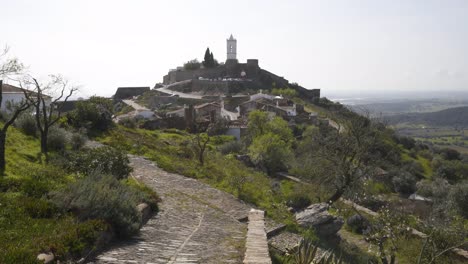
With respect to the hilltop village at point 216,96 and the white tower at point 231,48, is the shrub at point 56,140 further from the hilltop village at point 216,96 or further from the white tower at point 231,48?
the white tower at point 231,48

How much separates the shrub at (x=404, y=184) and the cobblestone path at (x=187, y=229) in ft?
90.7

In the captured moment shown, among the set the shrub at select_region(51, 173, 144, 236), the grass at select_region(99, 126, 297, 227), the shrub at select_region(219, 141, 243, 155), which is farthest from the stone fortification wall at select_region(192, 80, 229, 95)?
the shrub at select_region(51, 173, 144, 236)

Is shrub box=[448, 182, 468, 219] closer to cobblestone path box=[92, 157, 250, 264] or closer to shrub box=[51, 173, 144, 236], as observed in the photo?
cobblestone path box=[92, 157, 250, 264]

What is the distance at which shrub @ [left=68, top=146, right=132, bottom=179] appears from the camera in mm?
14180

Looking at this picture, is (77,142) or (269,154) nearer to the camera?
(77,142)

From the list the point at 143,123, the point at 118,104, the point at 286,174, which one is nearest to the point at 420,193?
the point at 286,174

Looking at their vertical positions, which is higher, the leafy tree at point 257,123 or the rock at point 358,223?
the leafy tree at point 257,123

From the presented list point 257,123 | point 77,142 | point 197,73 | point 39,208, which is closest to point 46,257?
point 39,208

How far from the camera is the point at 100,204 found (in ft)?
30.3

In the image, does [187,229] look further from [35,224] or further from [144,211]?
[35,224]

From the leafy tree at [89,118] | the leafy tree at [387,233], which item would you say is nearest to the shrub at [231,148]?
the leafy tree at [89,118]

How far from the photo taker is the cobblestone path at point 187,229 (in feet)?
27.7

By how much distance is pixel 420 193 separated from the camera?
36.7 metres

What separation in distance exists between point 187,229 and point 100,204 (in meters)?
2.38
